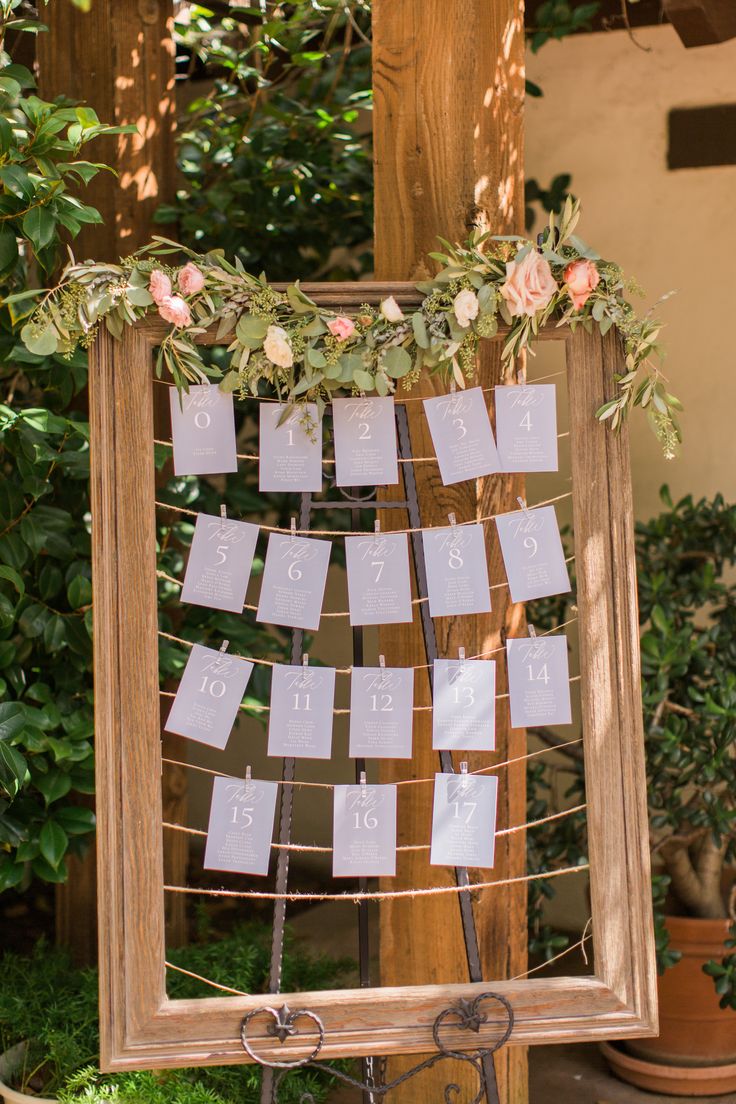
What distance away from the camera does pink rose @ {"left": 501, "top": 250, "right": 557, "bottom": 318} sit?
5.31ft

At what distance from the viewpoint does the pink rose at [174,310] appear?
1.61 m

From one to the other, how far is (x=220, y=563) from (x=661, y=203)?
1.97m

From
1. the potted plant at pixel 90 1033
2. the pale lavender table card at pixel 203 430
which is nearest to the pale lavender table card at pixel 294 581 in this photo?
the pale lavender table card at pixel 203 430

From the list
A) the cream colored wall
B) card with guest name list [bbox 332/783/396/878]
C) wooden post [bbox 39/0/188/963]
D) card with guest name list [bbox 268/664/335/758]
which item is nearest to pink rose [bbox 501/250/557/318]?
card with guest name list [bbox 268/664/335/758]

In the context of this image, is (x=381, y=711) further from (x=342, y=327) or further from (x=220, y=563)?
(x=342, y=327)

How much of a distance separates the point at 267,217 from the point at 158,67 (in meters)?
0.46

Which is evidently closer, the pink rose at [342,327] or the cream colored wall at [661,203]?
the pink rose at [342,327]

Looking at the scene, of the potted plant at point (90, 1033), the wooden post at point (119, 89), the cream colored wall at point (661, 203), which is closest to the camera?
the potted plant at point (90, 1033)

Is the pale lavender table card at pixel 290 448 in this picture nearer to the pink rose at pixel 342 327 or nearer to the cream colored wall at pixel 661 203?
the pink rose at pixel 342 327

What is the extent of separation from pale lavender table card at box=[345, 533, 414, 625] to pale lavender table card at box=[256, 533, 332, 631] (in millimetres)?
47

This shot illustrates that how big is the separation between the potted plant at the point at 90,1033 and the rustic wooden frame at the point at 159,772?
0.60 m

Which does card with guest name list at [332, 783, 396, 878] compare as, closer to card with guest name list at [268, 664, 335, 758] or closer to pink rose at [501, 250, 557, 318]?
card with guest name list at [268, 664, 335, 758]

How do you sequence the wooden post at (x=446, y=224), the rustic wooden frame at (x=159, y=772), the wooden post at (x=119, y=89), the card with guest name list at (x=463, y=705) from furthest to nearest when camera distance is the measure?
the wooden post at (x=119, y=89), the wooden post at (x=446, y=224), the card with guest name list at (x=463, y=705), the rustic wooden frame at (x=159, y=772)

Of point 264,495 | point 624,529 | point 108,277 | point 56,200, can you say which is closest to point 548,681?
point 624,529
